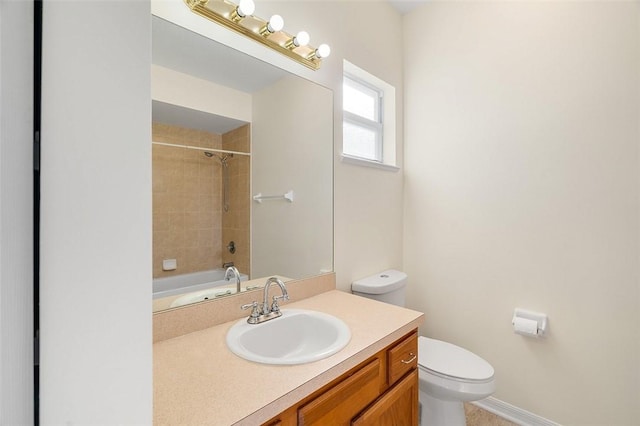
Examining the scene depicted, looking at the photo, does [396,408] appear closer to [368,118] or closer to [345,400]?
[345,400]

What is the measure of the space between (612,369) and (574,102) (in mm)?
1391

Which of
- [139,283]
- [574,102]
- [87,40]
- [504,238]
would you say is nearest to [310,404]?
[139,283]

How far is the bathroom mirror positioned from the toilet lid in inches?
27.5

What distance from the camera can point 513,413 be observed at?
5.60ft

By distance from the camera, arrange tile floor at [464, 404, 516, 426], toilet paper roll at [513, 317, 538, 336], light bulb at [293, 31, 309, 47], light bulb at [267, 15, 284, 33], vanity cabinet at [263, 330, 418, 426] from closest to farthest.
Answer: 1. vanity cabinet at [263, 330, 418, 426]
2. light bulb at [267, 15, 284, 33]
3. light bulb at [293, 31, 309, 47]
4. toilet paper roll at [513, 317, 538, 336]
5. tile floor at [464, 404, 516, 426]

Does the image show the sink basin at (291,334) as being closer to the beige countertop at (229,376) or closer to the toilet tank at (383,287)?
the beige countertop at (229,376)

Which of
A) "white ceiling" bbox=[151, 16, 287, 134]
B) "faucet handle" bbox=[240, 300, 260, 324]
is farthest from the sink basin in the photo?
"white ceiling" bbox=[151, 16, 287, 134]

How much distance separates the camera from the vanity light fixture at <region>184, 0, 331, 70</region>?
44.6 inches

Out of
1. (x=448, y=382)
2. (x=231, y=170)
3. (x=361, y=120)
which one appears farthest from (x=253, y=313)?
(x=361, y=120)

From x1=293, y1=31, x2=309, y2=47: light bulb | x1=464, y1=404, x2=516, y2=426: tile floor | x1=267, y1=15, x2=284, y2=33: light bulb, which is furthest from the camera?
x1=464, y1=404, x2=516, y2=426: tile floor

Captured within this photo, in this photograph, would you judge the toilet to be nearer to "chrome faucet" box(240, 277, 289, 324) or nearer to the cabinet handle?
the cabinet handle

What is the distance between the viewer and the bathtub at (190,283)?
3.52 feet

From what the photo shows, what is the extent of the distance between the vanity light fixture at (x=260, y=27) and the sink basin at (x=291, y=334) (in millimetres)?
1244

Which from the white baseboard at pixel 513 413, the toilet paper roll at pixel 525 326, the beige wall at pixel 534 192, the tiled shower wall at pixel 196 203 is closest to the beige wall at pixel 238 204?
the tiled shower wall at pixel 196 203
